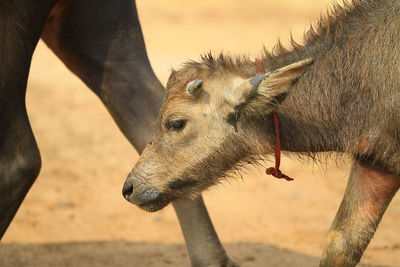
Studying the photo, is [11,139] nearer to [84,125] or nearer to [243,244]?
[243,244]

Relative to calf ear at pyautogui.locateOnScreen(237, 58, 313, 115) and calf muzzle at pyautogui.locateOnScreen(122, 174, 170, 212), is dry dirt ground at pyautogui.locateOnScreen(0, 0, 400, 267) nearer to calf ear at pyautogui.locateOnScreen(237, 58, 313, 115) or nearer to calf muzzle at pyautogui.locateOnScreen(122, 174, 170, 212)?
calf muzzle at pyautogui.locateOnScreen(122, 174, 170, 212)

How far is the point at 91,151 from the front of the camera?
33.5 feet

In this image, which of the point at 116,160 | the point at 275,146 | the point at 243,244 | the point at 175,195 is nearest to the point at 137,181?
the point at 175,195

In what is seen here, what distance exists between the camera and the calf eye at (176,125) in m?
5.65

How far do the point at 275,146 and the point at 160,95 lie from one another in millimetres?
→ 1321

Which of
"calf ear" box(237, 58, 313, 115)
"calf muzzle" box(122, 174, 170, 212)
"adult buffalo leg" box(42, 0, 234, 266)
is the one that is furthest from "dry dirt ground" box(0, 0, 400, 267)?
"calf ear" box(237, 58, 313, 115)

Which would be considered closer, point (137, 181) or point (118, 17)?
point (137, 181)

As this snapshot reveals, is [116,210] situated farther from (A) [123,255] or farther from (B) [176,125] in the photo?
(B) [176,125]

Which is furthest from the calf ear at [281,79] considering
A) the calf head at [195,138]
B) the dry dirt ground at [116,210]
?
the dry dirt ground at [116,210]

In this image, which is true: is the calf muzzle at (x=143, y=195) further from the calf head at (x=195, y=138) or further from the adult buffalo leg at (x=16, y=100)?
the adult buffalo leg at (x=16, y=100)

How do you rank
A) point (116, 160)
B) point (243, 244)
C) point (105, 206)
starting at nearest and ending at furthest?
point (243, 244) < point (105, 206) < point (116, 160)

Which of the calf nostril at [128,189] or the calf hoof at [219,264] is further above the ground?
the calf nostril at [128,189]

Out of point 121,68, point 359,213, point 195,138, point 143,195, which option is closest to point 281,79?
point 195,138

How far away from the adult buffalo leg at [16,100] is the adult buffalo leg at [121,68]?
22.4 inches
